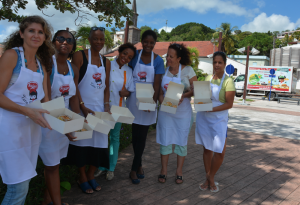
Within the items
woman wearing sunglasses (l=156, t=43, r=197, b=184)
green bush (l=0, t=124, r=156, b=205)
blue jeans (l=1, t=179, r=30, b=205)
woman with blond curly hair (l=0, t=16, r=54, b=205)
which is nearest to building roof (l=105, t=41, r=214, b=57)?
woman wearing sunglasses (l=156, t=43, r=197, b=184)

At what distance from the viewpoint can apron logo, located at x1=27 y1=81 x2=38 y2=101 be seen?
1.93m

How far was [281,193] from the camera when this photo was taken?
3.53m

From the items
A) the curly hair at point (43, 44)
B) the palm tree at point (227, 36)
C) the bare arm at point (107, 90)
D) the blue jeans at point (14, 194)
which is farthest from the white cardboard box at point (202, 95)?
the palm tree at point (227, 36)

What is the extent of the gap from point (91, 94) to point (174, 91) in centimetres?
115

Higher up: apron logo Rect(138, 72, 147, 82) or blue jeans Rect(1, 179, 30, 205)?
apron logo Rect(138, 72, 147, 82)

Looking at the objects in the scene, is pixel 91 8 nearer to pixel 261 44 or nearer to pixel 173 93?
pixel 173 93

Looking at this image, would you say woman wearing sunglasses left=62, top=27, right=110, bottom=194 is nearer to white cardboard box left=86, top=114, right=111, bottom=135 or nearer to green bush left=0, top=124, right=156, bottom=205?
green bush left=0, top=124, right=156, bottom=205

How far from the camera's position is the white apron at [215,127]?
3342 millimetres

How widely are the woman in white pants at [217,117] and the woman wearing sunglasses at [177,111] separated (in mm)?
272

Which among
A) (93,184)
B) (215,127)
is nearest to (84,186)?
(93,184)

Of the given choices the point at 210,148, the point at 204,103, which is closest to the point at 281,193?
the point at 210,148

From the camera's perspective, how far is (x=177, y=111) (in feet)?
11.9

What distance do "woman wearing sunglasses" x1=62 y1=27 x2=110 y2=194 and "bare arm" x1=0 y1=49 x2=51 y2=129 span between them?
43.2 inches

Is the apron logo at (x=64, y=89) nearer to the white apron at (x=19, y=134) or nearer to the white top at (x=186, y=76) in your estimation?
the white apron at (x=19, y=134)
